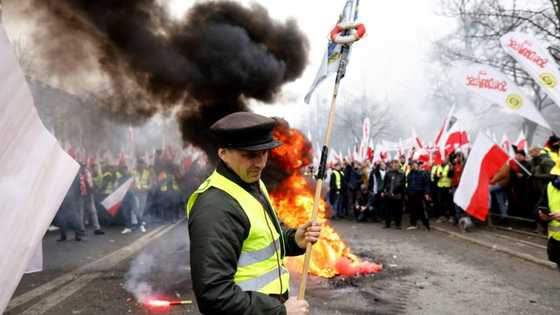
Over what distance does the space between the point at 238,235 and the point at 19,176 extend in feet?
2.84

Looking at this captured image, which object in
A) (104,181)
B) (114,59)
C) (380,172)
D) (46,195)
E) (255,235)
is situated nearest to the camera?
(46,195)

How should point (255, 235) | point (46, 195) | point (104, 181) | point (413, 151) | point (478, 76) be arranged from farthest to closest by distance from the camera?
1. point (413, 151)
2. point (104, 181)
3. point (478, 76)
4. point (255, 235)
5. point (46, 195)

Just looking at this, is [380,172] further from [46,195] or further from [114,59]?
[46,195]

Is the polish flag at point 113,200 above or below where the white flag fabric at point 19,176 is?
below

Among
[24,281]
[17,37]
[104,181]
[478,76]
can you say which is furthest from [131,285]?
[478,76]

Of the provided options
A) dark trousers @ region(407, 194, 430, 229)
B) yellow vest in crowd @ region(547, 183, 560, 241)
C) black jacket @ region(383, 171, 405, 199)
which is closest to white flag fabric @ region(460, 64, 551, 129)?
dark trousers @ region(407, 194, 430, 229)

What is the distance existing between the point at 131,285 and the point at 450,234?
7950mm

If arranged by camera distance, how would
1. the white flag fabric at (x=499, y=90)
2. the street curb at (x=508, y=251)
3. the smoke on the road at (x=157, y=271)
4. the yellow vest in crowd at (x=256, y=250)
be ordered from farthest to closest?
1. the white flag fabric at (x=499, y=90)
2. the street curb at (x=508, y=251)
3. the smoke on the road at (x=157, y=271)
4. the yellow vest in crowd at (x=256, y=250)

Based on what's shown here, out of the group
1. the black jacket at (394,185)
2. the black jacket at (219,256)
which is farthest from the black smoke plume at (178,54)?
the black jacket at (219,256)

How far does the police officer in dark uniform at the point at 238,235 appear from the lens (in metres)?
1.82

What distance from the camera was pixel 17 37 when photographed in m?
6.45

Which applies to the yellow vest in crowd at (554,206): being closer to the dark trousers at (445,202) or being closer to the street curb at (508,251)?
the street curb at (508,251)

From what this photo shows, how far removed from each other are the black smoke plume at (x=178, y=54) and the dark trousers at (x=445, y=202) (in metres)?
6.14

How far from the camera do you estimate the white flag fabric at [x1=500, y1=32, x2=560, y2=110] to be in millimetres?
7695
